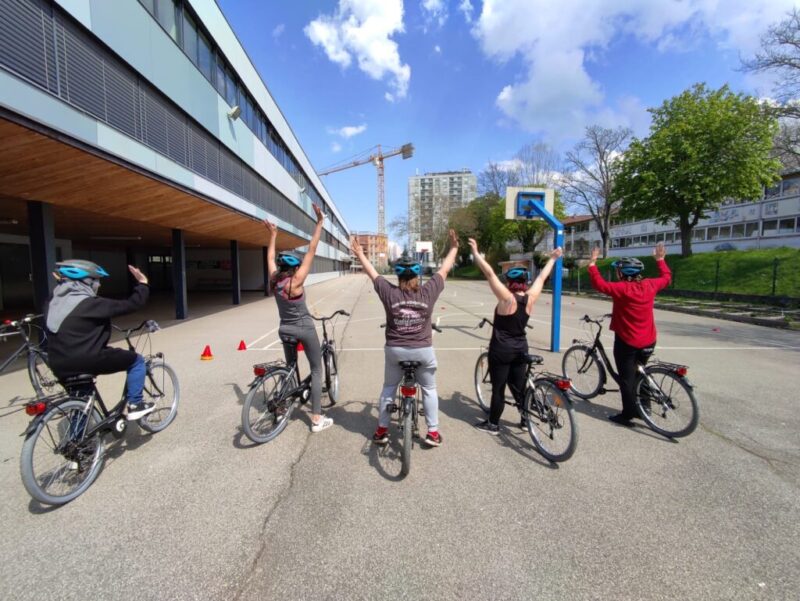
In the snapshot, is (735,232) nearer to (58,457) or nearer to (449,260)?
(449,260)

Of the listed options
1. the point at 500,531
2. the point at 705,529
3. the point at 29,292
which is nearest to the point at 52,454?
the point at 500,531

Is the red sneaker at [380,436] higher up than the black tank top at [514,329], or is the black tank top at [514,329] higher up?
the black tank top at [514,329]

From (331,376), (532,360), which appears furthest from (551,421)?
(331,376)

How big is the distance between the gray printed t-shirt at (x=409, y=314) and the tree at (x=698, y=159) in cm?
2563

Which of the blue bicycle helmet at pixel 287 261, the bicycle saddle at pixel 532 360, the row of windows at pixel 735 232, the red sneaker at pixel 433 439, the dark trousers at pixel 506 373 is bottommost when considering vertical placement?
the red sneaker at pixel 433 439

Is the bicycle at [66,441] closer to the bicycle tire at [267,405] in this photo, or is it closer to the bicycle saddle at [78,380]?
the bicycle saddle at [78,380]

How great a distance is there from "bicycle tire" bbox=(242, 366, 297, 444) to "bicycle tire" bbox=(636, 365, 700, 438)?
12.8 ft

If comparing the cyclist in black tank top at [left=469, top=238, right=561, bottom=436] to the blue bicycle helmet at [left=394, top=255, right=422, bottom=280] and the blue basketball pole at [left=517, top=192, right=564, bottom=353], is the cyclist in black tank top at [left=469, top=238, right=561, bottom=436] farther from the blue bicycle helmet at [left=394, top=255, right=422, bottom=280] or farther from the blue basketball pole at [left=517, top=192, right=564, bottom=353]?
the blue basketball pole at [left=517, top=192, right=564, bottom=353]

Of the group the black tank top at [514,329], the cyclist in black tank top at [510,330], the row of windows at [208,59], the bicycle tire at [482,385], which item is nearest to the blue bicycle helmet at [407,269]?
the cyclist in black tank top at [510,330]

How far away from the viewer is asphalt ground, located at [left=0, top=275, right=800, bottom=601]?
2215 millimetres

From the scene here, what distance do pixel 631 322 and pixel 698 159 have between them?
2575 centimetres

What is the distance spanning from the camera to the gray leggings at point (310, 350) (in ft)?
13.4

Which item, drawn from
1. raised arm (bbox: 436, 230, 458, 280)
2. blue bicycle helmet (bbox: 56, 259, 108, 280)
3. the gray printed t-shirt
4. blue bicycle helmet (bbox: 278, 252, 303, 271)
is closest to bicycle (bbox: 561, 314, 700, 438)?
raised arm (bbox: 436, 230, 458, 280)

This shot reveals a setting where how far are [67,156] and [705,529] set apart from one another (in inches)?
347
